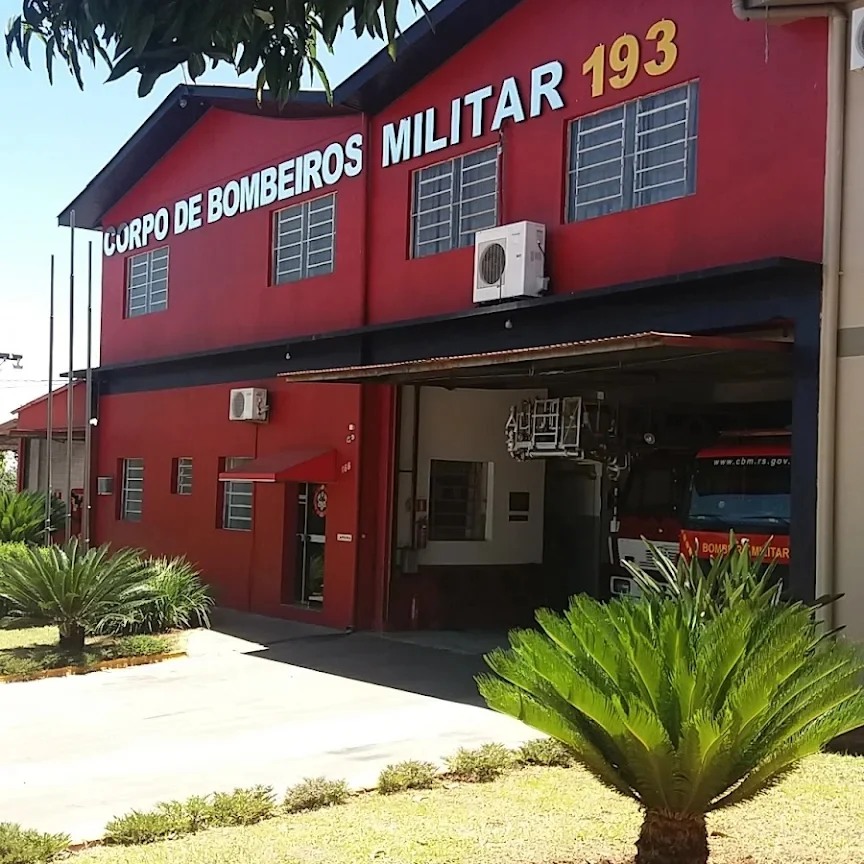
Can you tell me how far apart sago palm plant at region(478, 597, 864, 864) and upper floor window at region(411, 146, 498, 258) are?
9354 millimetres

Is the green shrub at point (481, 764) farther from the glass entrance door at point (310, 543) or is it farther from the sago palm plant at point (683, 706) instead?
the glass entrance door at point (310, 543)

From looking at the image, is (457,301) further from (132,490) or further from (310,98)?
(132,490)

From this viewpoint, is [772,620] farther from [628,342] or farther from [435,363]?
[435,363]

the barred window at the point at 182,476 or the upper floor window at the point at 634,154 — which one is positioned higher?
the upper floor window at the point at 634,154

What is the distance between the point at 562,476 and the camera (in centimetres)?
1836

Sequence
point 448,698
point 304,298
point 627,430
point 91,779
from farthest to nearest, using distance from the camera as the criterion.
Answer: point 304,298
point 627,430
point 448,698
point 91,779

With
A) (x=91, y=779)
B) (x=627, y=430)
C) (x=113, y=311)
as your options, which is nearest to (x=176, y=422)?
(x=113, y=311)

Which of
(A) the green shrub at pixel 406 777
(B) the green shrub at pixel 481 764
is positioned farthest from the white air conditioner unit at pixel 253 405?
(A) the green shrub at pixel 406 777

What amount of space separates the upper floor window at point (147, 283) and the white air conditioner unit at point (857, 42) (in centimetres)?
1381

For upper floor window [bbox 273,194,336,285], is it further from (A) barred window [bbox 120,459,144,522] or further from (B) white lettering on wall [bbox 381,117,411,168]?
(A) barred window [bbox 120,459,144,522]

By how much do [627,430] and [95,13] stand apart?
1178 centimetres

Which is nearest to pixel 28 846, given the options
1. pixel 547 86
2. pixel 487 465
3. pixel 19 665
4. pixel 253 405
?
pixel 19 665

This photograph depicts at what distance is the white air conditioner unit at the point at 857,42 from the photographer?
10.5 metres

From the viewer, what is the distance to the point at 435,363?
12539mm
